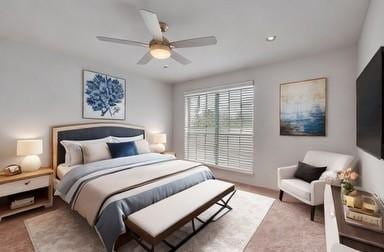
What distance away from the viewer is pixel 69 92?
336 cm

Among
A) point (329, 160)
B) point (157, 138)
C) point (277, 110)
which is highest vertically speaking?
point (277, 110)

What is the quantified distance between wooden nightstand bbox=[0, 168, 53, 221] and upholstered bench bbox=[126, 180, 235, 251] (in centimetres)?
185

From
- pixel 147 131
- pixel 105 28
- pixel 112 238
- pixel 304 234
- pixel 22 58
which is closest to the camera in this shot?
pixel 112 238

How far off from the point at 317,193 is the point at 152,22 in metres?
2.88

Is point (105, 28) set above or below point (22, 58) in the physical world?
above

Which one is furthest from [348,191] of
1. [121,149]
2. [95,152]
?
[95,152]

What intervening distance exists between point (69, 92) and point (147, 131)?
6.31 feet

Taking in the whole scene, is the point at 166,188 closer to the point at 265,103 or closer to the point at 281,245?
the point at 281,245

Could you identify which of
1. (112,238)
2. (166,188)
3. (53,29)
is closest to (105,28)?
(53,29)

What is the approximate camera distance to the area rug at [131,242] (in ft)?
6.32

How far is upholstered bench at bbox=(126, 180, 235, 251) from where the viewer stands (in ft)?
5.18

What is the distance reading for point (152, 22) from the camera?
1.73 meters

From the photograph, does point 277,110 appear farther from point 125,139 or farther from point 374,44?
point 125,139

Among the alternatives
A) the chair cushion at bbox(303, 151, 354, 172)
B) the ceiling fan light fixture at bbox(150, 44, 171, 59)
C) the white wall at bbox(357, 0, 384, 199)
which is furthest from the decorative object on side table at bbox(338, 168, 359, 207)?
the ceiling fan light fixture at bbox(150, 44, 171, 59)
